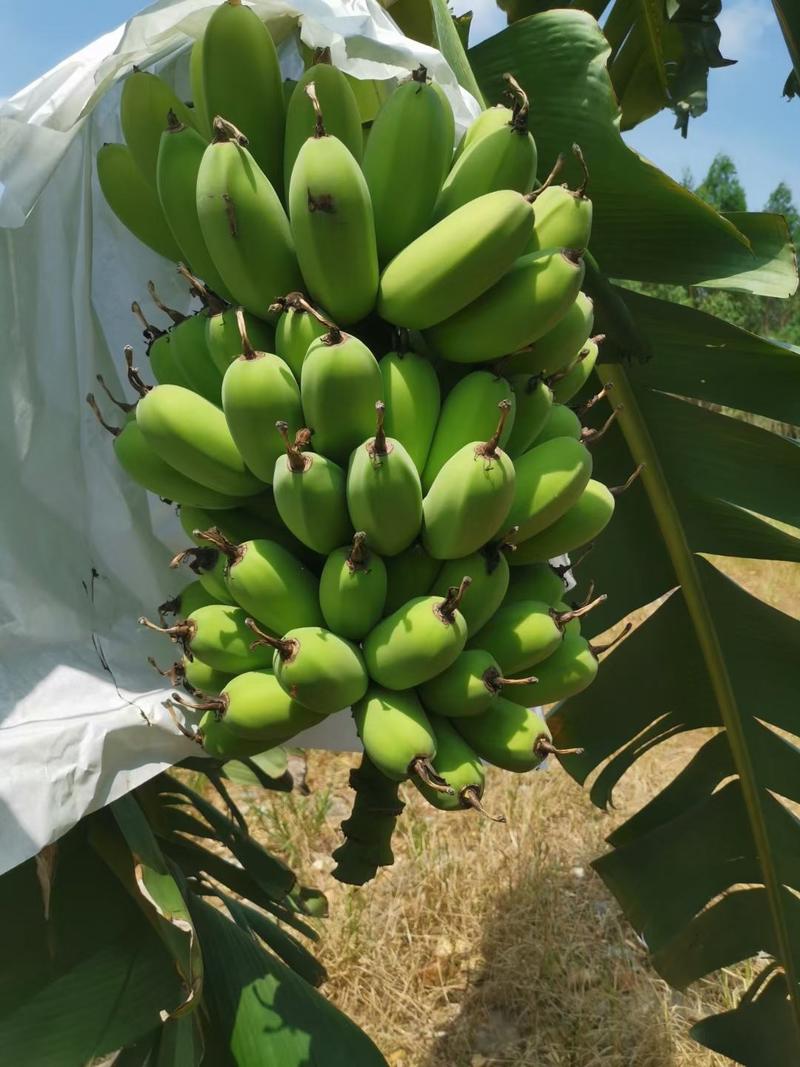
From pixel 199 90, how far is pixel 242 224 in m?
0.18

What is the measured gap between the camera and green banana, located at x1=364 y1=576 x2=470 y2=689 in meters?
0.60

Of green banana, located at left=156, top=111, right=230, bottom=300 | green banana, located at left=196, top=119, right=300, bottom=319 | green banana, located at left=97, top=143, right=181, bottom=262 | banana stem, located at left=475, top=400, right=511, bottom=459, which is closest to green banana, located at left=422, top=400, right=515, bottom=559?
banana stem, located at left=475, top=400, right=511, bottom=459

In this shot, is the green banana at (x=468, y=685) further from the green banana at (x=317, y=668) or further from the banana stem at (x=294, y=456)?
the banana stem at (x=294, y=456)

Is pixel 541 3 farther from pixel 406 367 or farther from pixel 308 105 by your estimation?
pixel 406 367

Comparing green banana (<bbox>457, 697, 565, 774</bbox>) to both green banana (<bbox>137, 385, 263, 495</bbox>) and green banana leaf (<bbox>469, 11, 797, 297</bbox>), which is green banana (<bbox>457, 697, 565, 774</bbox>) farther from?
green banana leaf (<bbox>469, 11, 797, 297</bbox>)

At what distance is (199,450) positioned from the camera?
0.69 m

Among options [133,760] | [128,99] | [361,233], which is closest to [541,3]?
[128,99]

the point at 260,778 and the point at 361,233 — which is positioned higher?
the point at 361,233

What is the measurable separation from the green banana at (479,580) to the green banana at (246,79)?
261 mm

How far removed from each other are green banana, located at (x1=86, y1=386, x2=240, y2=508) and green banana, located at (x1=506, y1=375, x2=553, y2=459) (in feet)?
0.79

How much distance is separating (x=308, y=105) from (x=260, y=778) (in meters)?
1.29

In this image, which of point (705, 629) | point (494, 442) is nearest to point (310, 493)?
point (494, 442)

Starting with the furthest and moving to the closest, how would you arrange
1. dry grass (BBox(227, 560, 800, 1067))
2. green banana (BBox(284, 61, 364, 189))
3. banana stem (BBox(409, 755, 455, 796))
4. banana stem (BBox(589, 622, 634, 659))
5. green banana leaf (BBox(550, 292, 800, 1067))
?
dry grass (BBox(227, 560, 800, 1067)) → green banana leaf (BBox(550, 292, 800, 1067)) → banana stem (BBox(589, 622, 634, 659)) → green banana (BBox(284, 61, 364, 189)) → banana stem (BBox(409, 755, 455, 796))

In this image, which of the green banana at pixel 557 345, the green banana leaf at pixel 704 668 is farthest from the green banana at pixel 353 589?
the green banana leaf at pixel 704 668
